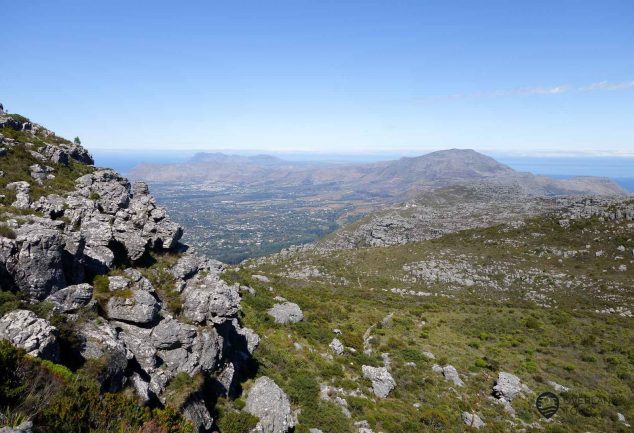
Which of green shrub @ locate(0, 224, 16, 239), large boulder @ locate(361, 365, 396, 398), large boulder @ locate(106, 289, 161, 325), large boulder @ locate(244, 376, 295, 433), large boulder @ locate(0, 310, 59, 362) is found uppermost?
green shrub @ locate(0, 224, 16, 239)

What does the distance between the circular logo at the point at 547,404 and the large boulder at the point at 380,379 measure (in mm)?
11207

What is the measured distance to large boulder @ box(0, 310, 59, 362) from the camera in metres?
10.8

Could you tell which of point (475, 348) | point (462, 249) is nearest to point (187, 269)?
point (475, 348)

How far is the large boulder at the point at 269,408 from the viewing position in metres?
17.4

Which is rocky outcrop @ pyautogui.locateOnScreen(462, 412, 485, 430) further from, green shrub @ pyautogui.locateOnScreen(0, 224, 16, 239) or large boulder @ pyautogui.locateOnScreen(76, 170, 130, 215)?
large boulder @ pyautogui.locateOnScreen(76, 170, 130, 215)

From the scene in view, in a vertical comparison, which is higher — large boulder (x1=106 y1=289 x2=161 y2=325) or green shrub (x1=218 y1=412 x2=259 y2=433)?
large boulder (x1=106 y1=289 x2=161 y2=325)

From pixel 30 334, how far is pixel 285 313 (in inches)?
927

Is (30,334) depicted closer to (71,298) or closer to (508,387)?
(71,298)

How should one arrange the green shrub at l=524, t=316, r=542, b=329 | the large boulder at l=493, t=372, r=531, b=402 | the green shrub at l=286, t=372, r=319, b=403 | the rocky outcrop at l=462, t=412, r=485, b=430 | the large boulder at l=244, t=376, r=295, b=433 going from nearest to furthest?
1. the large boulder at l=244, t=376, r=295, b=433
2. the green shrub at l=286, t=372, r=319, b=403
3. the rocky outcrop at l=462, t=412, r=485, b=430
4. the large boulder at l=493, t=372, r=531, b=402
5. the green shrub at l=524, t=316, r=542, b=329

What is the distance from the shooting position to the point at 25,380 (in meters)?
9.65

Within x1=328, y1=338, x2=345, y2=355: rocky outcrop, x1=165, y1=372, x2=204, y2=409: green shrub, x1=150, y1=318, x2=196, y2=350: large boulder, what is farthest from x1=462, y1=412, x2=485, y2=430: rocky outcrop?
x1=150, y1=318, x2=196, y2=350: large boulder

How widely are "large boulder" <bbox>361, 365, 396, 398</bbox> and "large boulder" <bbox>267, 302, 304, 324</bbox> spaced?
8.77 m

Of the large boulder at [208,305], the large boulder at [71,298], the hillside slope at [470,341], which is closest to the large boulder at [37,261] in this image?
the large boulder at [71,298]

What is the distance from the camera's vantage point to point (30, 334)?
36.4ft
